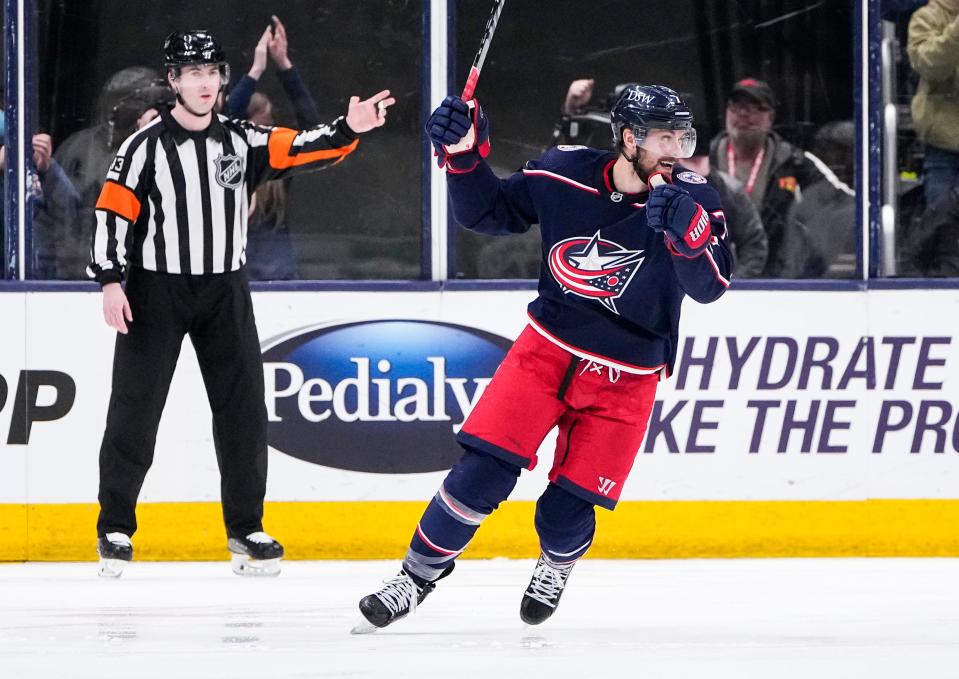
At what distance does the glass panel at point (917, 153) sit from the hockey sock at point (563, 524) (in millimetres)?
1678

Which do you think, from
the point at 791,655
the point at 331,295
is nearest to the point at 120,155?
the point at 331,295

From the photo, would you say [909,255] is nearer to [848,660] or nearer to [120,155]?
[848,660]

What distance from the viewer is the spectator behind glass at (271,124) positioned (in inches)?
181

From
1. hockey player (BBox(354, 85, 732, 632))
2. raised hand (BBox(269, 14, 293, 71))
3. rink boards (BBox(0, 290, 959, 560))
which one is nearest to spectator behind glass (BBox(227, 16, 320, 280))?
raised hand (BBox(269, 14, 293, 71))

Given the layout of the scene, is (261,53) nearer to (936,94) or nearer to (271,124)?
(271,124)

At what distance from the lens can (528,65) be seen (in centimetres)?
466

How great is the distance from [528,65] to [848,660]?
216cm

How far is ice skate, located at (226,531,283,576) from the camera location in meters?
4.27

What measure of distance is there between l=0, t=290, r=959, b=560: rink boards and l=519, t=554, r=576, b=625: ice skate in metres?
1.06

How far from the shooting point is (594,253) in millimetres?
3295

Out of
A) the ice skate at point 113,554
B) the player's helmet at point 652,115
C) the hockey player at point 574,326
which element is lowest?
the ice skate at point 113,554

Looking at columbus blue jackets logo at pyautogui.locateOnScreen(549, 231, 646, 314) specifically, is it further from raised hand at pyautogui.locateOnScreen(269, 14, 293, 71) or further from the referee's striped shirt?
raised hand at pyautogui.locateOnScreen(269, 14, 293, 71)

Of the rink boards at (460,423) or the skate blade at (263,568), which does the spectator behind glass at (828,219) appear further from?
the skate blade at (263,568)

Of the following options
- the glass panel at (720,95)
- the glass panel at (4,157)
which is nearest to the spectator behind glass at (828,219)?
the glass panel at (720,95)
